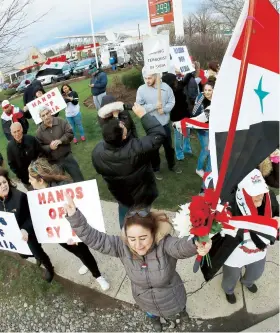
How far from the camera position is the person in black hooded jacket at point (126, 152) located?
2852 mm

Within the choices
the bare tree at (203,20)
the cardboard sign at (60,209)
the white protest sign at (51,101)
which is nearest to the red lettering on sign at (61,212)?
the cardboard sign at (60,209)

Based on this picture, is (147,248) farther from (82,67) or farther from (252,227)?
(82,67)

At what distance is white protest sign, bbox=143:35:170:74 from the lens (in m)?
4.78

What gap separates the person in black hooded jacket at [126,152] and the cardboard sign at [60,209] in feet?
1.27

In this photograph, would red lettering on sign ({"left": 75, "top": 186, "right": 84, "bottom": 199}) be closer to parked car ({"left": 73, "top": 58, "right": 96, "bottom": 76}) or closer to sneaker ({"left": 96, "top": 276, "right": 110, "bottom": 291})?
sneaker ({"left": 96, "top": 276, "right": 110, "bottom": 291})

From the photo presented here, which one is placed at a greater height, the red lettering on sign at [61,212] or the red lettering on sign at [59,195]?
the red lettering on sign at [59,195]

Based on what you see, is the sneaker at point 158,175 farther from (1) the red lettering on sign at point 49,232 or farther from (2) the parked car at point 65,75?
(2) the parked car at point 65,75

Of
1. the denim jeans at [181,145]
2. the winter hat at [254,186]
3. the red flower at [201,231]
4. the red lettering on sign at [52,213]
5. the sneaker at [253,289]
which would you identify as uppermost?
the red flower at [201,231]

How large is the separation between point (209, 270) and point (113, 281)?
1374mm

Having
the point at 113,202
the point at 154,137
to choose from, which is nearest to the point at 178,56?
the point at 113,202

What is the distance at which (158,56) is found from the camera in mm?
4797

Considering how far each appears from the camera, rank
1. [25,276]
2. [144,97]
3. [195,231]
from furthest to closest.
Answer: [144,97], [25,276], [195,231]

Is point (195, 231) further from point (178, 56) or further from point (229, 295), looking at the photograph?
point (178, 56)

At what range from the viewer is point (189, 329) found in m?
2.94
